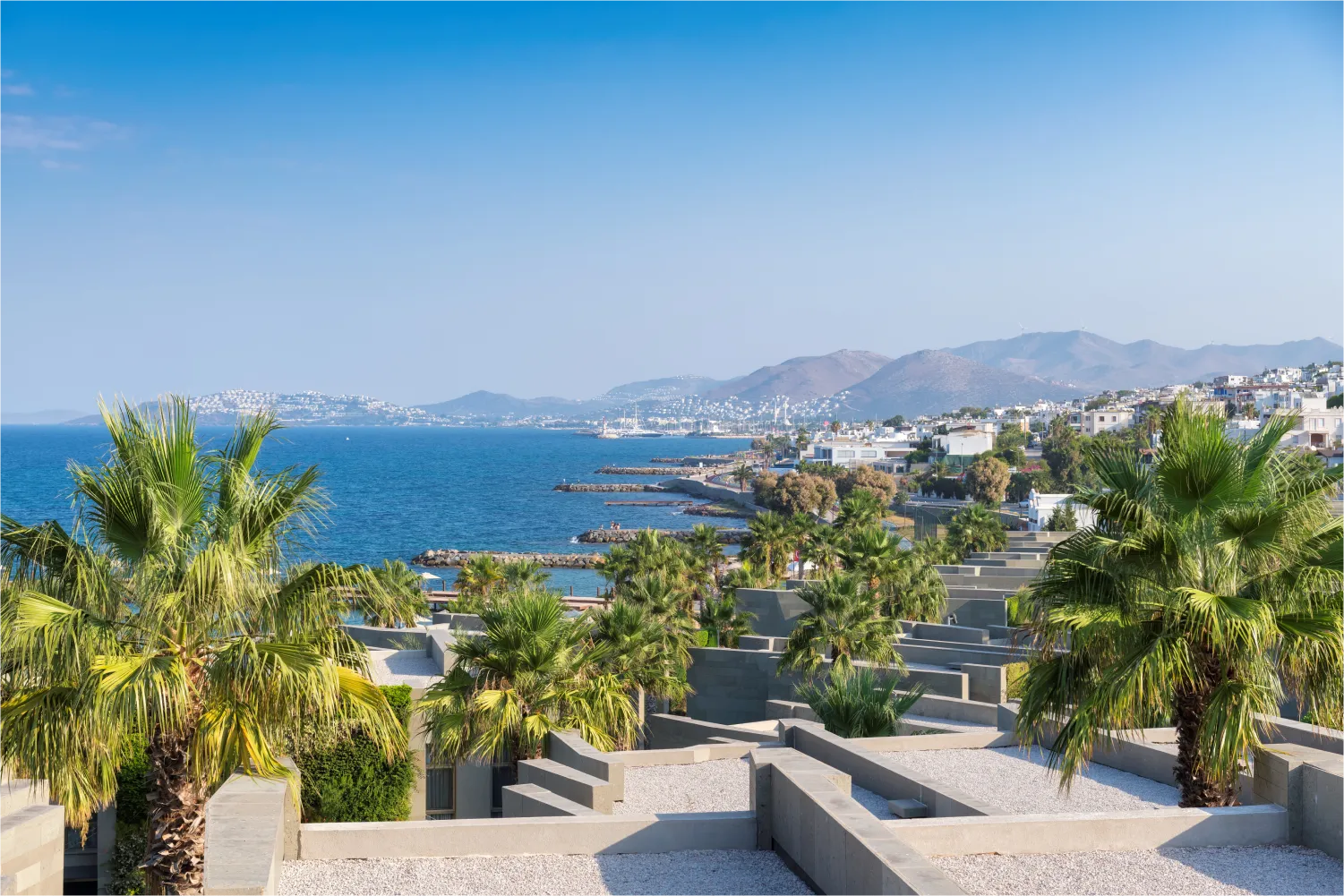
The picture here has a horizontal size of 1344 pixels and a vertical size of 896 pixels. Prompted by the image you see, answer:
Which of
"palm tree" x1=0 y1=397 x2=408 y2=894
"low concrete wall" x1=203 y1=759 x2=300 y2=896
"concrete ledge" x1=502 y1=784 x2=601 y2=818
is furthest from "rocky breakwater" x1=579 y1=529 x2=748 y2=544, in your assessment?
Result: "low concrete wall" x1=203 y1=759 x2=300 y2=896

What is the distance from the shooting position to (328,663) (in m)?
9.62

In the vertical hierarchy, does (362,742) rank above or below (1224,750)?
below

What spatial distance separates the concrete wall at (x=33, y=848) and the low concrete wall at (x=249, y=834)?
3.09 meters

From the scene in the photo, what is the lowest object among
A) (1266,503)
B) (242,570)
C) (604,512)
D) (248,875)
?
(604,512)

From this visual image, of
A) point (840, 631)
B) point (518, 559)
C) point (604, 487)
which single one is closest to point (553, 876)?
point (840, 631)

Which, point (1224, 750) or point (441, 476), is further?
point (441, 476)

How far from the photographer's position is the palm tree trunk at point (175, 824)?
30.9 feet

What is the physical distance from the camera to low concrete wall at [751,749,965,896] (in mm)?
7070

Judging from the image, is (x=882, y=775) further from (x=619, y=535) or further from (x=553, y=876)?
(x=619, y=535)

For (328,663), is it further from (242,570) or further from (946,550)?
(946,550)

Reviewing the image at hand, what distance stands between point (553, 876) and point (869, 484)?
348ft

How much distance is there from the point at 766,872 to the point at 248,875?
3993 mm

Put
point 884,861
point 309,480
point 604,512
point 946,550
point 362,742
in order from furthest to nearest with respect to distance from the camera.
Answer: point 604,512 < point 946,550 < point 362,742 < point 309,480 < point 884,861

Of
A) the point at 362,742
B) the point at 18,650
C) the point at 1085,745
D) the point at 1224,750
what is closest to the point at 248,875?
the point at 18,650
